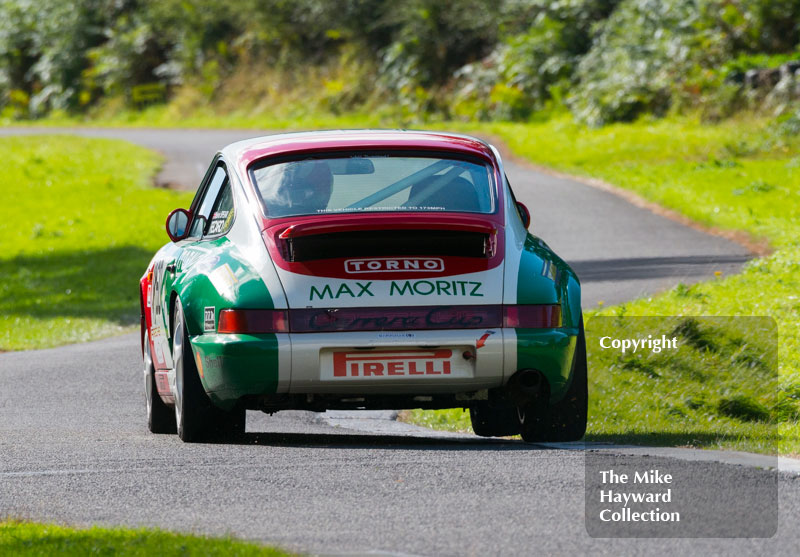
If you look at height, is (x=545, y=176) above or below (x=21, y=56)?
above

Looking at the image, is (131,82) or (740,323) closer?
(740,323)

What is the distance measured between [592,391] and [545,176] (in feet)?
63.4

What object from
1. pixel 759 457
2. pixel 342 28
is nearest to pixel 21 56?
pixel 342 28

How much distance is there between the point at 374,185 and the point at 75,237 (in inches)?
750

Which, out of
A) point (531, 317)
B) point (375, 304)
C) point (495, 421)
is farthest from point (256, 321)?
point (495, 421)

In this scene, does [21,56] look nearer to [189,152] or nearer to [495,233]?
[189,152]

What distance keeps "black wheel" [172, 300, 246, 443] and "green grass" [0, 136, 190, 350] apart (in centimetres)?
842

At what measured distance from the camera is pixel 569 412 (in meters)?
8.03

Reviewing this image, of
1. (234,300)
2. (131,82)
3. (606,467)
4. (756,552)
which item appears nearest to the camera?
(756,552)

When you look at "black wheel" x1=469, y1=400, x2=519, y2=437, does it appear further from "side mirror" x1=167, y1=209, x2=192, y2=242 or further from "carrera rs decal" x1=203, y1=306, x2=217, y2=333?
"side mirror" x1=167, y1=209, x2=192, y2=242

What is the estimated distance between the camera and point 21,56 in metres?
67.4

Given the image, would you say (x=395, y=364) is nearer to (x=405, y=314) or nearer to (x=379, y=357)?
(x=379, y=357)

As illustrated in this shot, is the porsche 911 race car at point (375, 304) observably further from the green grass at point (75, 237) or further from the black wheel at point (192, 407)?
the green grass at point (75, 237)

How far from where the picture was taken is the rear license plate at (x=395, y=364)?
24.7ft
